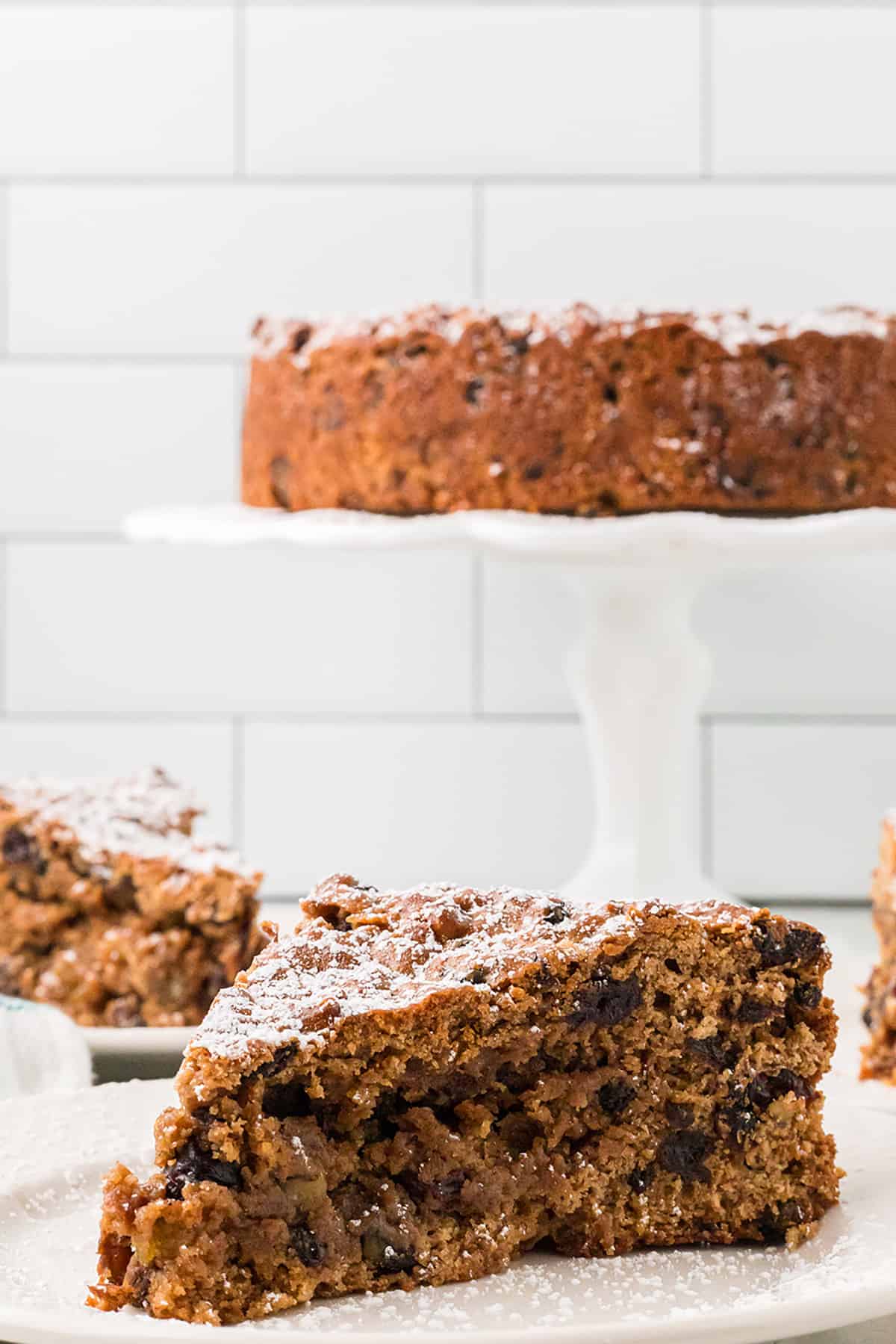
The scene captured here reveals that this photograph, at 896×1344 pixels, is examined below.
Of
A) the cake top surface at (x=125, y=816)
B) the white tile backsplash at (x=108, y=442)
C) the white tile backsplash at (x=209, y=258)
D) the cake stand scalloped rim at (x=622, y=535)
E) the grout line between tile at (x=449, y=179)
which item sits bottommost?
the cake top surface at (x=125, y=816)

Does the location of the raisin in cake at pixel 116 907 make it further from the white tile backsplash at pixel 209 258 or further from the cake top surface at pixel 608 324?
the white tile backsplash at pixel 209 258

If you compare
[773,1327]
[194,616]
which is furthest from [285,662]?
[773,1327]

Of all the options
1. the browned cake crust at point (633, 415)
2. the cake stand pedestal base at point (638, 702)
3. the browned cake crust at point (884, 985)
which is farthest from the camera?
the cake stand pedestal base at point (638, 702)

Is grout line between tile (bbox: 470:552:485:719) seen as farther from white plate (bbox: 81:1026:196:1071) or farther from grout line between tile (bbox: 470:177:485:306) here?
white plate (bbox: 81:1026:196:1071)

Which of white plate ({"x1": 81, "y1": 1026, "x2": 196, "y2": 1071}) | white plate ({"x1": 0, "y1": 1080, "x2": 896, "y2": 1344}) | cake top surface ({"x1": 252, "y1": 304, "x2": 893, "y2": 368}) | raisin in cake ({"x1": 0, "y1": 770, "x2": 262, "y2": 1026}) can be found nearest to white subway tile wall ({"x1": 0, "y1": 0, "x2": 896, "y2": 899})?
cake top surface ({"x1": 252, "y1": 304, "x2": 893, "y2": 368})

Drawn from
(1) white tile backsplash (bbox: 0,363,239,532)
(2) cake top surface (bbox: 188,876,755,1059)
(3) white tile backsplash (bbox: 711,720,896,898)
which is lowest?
(3) white tile backsplash (bbox: 711,720,896,898)

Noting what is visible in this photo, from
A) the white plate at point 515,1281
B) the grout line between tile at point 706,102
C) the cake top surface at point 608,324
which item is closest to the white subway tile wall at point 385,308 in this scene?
the grout line between tile at point 706,102

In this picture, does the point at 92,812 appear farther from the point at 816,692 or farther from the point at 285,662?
the point at 816,692
